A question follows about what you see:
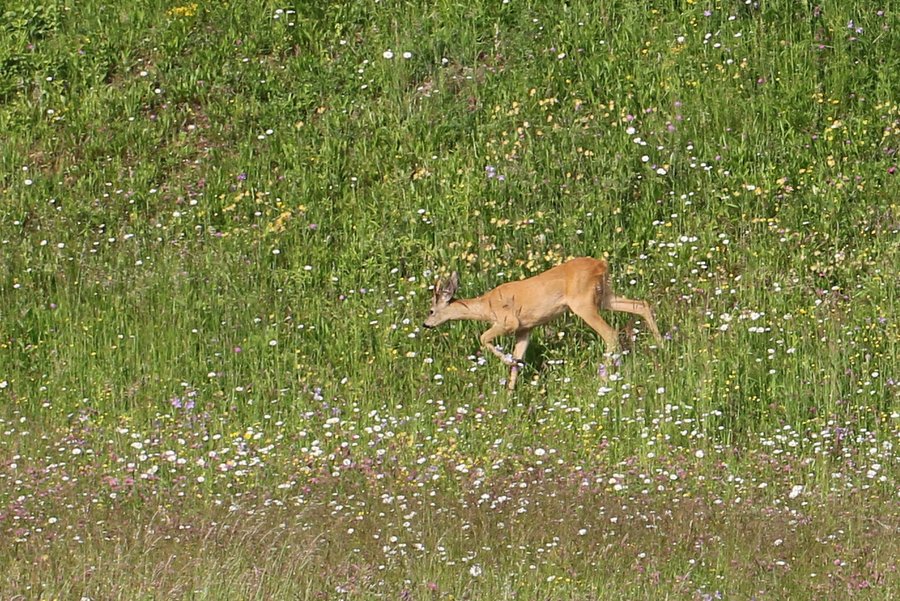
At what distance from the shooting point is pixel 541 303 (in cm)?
1028

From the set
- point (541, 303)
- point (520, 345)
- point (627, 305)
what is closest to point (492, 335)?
point (520, 345)

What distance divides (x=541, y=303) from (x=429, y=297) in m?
0.96

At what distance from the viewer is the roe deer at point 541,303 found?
10.2m

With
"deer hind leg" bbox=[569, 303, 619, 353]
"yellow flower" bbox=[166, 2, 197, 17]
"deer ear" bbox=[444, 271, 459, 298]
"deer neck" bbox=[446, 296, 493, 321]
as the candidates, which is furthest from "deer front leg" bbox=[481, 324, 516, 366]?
"yellow flower" bbox=[166, 2, 197, 17]

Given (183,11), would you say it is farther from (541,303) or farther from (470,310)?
(541,303)

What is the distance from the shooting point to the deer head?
10391 millimetres

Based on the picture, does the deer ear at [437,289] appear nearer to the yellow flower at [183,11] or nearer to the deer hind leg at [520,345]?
the deer hind leg at [520,345]

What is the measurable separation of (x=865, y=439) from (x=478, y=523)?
2.31 meters

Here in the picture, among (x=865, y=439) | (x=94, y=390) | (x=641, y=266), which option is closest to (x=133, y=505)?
(x=94, y=390)

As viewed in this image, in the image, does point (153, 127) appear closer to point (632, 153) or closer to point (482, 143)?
point (482, 143)

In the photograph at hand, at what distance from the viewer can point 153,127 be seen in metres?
13.5

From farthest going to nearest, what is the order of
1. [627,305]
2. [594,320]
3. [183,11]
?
[183,11] < [627,305] < [594,320]

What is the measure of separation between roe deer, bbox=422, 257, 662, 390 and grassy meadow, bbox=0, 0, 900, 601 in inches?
7.6

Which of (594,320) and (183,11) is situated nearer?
(594,320)
